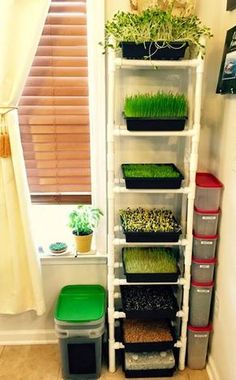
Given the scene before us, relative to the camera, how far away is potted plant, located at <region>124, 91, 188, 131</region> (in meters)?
1.53

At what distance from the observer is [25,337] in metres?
2.08

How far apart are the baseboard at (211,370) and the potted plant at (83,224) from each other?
984 millimetres

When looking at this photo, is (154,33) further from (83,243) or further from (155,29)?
(83,243)

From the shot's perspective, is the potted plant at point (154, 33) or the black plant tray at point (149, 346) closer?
the potted plant at point (154, 33)

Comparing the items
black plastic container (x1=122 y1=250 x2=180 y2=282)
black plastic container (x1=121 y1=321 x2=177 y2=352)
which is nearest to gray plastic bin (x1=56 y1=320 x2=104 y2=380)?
black plastic container (x1=121 y1=321 x2=177 y2=352)

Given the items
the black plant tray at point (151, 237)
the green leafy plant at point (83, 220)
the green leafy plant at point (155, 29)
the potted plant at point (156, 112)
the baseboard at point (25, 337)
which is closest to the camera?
the green leafy plant at point (155, 29)

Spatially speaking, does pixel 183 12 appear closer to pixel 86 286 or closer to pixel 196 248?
pixel 196 248

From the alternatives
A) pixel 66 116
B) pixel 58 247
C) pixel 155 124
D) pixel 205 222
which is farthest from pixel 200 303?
pixel 66 116

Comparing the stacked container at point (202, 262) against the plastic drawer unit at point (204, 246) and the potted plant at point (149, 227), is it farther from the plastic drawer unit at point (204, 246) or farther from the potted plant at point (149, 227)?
the potted plant at point (149, 227)

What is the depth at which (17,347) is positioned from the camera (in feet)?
6.73

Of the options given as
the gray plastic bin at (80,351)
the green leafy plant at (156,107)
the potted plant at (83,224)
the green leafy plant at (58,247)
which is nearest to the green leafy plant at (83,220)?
the potted plant at (83,224)

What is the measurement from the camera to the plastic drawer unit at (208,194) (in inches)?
65.6

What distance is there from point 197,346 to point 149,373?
0.31m

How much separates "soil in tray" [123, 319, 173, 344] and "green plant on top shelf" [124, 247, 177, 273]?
1.33 feet
